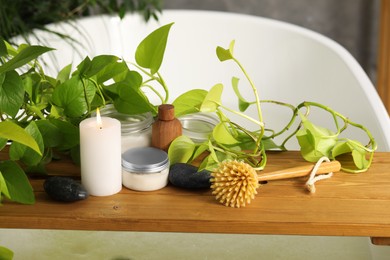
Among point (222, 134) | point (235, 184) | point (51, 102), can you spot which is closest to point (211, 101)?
point (222, 134)

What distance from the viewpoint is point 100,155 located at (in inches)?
45.8

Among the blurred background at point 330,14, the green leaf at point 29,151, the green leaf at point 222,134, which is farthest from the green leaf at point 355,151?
the blurred background at point 330,14

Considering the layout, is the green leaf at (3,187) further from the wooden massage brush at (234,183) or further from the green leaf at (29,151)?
the wooden massage brush at (234,183)

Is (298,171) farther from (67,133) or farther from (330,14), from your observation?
(330,14)

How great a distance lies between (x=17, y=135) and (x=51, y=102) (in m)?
0.19

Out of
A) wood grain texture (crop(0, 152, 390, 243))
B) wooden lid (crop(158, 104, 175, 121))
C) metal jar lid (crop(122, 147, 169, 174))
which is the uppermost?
→ wooden lid (crop(158, 104, 175, 121))

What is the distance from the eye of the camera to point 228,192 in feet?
3.78

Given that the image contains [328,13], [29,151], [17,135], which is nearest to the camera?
[17,135]

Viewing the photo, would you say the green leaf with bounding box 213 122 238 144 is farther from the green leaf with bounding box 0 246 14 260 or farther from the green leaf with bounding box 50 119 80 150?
the green leaf with bounding box 0 246 14 260

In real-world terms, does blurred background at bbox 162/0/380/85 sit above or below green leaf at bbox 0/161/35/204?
below

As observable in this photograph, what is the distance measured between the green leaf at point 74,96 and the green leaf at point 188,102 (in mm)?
173

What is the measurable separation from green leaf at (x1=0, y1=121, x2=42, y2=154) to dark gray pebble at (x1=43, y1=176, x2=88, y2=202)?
9 cm

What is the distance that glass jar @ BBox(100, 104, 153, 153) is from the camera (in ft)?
4.25

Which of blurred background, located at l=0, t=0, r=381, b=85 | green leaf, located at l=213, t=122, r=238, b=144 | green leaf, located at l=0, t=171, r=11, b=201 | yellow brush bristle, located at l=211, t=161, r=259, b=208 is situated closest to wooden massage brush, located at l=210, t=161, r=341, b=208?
yellow brush bristle, located at l=211, t=161, r=259, b=208
